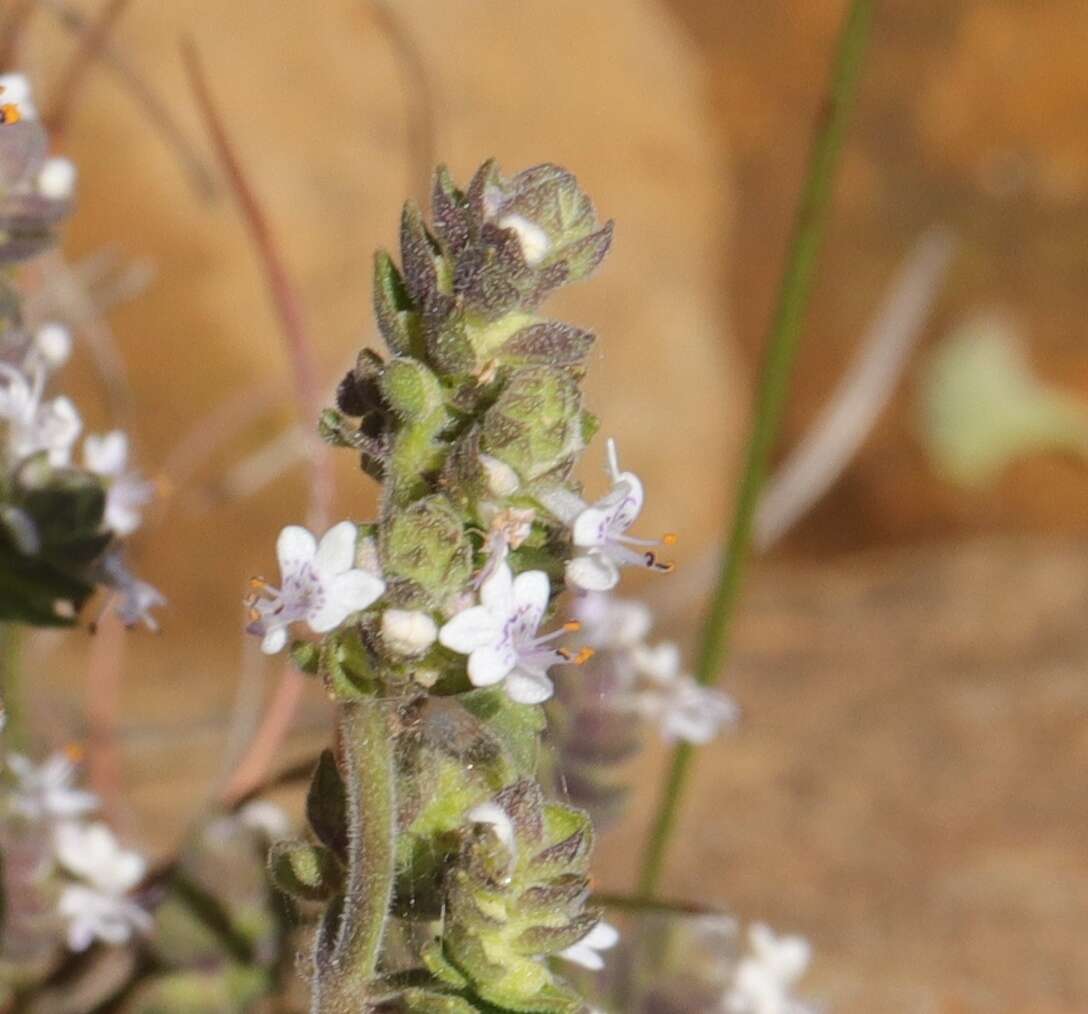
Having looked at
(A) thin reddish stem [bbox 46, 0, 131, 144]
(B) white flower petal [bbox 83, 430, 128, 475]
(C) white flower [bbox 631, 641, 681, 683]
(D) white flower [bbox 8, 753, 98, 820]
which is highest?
(A) thin reddish stem [bbox 46, 0, 131, 144]

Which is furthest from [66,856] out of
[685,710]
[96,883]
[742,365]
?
[742,365]

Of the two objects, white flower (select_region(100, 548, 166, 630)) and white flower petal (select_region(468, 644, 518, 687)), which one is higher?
white flower (select_region(100, 548, 166, 630))

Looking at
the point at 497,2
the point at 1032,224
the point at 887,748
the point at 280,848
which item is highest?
the point at 1032,224

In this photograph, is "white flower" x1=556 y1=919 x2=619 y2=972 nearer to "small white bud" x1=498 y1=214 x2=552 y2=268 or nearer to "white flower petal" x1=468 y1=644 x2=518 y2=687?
"white flower petal" x1=468 y1=644 x2=518 y2=687

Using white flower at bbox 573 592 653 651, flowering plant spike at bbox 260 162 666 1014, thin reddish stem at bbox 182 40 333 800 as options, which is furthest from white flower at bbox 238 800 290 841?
flowering plant spike at bbox 260 162 666 1014

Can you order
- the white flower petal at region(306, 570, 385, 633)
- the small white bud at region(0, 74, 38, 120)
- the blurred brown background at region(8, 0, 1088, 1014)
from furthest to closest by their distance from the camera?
the blurred brown background at region(8, 0, 1088, 1014)
the small white bud at region(0, 74, 38, 120)
the white flower petal at region(306, 570, 385, 633)

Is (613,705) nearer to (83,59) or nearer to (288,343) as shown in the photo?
(288,343)

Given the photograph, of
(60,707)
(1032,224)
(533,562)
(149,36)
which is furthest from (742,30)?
(533,562)

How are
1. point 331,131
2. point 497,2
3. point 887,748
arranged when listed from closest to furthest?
point 887,748
point 331,131
point 497,2

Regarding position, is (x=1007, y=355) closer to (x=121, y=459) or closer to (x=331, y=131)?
(x=331, y=131)
